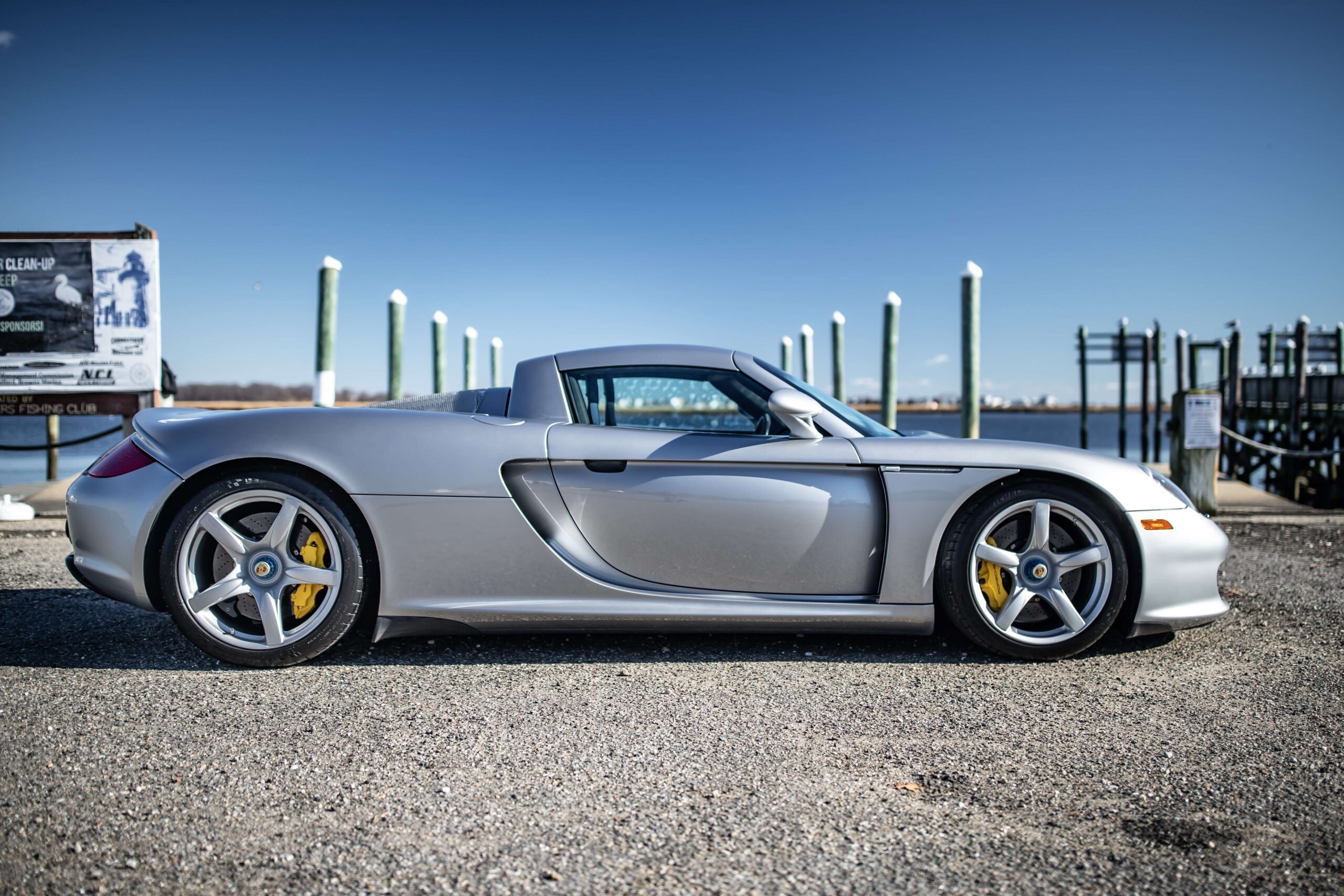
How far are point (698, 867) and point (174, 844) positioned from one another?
103 cm

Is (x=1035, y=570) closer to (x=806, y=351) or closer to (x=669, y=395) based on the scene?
(x=669, y=395)

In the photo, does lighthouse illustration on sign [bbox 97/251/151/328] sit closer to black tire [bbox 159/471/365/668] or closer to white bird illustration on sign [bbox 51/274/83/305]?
white bird illustration on sign [bbox 51/274/83/305]

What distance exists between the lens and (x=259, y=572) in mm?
2771

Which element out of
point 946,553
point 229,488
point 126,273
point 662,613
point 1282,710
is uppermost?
point 126,273

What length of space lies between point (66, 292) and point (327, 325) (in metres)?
2.30

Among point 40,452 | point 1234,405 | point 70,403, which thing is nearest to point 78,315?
point 70,403

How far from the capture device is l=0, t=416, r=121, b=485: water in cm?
1652

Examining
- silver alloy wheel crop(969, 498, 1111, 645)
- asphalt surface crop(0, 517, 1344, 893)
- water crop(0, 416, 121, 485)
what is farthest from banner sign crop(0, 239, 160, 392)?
silver alloy wheel crop(969, 498, 1111, 645)

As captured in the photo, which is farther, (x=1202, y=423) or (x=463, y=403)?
(x=1202, y=423)

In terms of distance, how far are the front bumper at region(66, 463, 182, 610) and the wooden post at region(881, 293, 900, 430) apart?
9941mm

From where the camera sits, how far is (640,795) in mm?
1880

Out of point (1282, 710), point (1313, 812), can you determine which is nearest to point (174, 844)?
point (1313, 812)

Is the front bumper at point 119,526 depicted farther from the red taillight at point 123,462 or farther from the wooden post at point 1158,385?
the wooden post at point 1158,385

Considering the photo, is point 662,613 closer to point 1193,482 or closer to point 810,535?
point 810,535
